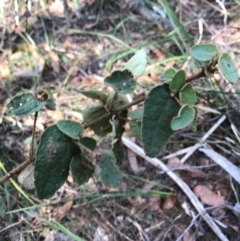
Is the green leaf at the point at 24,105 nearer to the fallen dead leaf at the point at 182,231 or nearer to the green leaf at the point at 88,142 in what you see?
the green leaf at the point at 88,142

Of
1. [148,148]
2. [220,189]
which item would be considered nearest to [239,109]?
[220,189]

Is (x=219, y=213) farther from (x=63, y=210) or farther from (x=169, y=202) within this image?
(x=63, y=210)

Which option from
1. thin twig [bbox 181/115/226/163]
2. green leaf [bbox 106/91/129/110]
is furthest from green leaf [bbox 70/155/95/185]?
thin twig [bbox 181/115/226/163]

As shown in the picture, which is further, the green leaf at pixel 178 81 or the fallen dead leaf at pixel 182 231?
the fallen dead leaf at pixel 182 231

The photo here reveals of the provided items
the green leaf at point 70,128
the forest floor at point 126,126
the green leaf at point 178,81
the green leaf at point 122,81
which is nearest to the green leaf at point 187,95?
the green leaf at point 178,81

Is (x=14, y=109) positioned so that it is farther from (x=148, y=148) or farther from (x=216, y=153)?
(x=216, y=153)

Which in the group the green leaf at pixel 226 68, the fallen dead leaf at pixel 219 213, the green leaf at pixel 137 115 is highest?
the green leaf at pixel 226 68

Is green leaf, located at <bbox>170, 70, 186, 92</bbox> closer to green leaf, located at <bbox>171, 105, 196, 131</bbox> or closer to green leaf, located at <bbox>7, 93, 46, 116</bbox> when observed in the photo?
green leaf, located at <bbox>171, 105, 196, 131</bbox>
